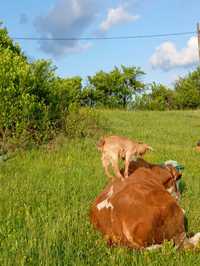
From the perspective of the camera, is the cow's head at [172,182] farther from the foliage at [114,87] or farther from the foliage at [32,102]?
the foliage at [114,87]

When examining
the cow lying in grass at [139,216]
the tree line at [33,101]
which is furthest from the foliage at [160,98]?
the cow lying in grass at [139,216]

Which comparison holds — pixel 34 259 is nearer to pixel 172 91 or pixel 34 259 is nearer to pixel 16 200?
pixel 16 200

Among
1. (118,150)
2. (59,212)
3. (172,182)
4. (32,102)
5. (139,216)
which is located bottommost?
(59,212)

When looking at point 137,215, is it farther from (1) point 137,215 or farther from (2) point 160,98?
(2) point 160,98

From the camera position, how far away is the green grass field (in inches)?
196

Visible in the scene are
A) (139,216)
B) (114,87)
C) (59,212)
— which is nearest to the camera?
(139,216)

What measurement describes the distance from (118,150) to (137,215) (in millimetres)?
1857

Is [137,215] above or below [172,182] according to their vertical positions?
below

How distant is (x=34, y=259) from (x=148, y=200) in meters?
1.66

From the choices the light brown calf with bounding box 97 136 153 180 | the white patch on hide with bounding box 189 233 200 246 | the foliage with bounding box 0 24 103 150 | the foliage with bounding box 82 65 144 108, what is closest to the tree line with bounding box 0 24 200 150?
the foliage with bounding box 0 24 103 150

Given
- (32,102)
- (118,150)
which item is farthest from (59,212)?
(32,102)

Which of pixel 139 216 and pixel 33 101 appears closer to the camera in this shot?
pixel 139 216

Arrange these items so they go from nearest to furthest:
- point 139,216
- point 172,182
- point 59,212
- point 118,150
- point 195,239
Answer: point 139,216 → point 195,239 → point 59,212 → point 118,150 → point 172,182

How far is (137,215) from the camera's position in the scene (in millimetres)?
5508
